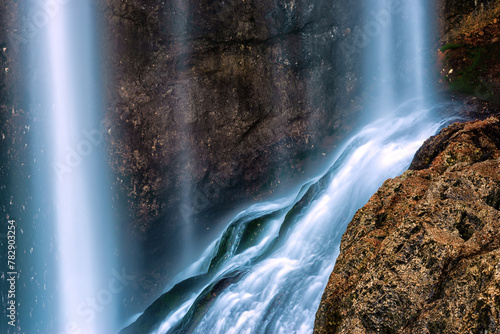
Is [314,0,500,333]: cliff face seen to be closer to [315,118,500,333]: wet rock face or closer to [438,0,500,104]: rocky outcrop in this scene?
[315,118,500,333]: wet rock face

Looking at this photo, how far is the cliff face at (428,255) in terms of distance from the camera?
2109 millimetres

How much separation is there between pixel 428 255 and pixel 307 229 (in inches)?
125

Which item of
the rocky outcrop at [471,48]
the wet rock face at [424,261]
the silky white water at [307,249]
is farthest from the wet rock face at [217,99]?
the wet rock face at [424,261]

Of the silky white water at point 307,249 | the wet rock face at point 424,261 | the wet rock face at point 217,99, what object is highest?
the wet rock face at point 217,99

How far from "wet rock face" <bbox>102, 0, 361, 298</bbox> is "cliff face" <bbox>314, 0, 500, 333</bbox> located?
383 cm

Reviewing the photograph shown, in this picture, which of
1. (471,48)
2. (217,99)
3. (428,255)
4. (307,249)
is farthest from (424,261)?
(471,48)

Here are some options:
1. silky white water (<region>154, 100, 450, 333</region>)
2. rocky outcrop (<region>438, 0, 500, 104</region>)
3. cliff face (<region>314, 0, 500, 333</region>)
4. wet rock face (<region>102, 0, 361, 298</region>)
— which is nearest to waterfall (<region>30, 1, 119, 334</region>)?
wet rock face (<region>102, 0, 361, 298</region>)

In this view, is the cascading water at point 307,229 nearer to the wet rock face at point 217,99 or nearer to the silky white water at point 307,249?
the silky white water at point 307,249

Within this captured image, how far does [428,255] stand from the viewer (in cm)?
239

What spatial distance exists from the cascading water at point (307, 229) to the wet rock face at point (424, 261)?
145 cm

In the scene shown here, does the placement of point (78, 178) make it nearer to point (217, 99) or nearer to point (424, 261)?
point (217, 99)

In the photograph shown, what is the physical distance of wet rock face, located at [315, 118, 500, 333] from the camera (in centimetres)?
210

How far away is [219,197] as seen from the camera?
297 inches

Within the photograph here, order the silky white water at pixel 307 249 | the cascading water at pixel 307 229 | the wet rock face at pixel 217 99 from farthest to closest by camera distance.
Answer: the wet rock face at pixel 217 99 < the cascading water at pixel 307 229 < the silky white water at pixel 307 249
